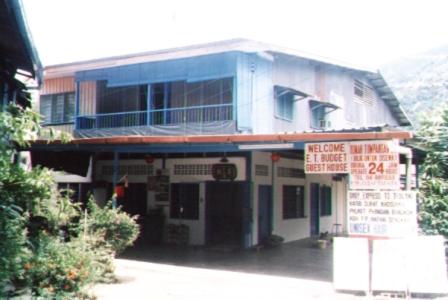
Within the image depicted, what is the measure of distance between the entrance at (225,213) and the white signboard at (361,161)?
542cm

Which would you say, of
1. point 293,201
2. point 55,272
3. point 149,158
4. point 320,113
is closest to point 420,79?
point 320,113

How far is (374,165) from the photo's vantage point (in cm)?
1050

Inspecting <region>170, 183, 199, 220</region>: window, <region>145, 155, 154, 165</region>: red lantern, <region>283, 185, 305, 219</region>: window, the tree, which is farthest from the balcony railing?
the tree

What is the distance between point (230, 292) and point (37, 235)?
3.93 meters

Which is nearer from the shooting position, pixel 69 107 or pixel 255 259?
pixel 255 259

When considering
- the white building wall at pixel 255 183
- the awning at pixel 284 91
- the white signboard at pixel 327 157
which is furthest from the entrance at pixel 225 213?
the white signboard at pixel 327 157

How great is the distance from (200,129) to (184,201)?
247 cm

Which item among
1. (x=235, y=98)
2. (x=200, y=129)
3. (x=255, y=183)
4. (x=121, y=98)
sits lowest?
(x=255, y=183)

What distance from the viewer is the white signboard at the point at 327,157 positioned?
35.8 ft

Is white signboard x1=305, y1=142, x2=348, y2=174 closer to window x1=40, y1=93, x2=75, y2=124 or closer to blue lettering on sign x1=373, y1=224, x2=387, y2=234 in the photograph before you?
blue lettering on sign x1=373, y1=224, x2=387, y2=234

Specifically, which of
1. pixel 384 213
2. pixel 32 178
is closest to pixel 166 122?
pixel 384 213

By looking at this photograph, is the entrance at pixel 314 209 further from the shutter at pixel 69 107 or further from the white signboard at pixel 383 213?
the white signboard at pixel 383 213

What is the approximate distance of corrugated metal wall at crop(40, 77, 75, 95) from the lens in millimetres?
A: 21031

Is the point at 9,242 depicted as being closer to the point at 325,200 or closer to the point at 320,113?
the point at 320,113
